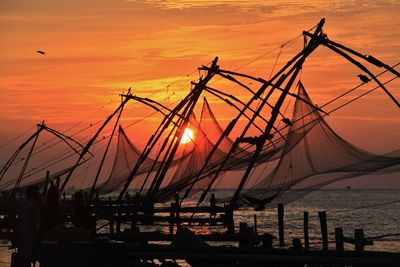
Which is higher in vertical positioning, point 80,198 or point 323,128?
point 323,128

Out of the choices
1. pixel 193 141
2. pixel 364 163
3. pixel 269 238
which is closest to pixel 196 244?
pixel 269 238

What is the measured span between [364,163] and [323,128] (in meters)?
3.84

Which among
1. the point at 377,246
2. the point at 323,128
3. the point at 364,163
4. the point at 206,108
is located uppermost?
the point at 206,108

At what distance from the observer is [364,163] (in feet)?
55.8

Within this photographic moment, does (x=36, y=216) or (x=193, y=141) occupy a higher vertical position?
(x=193, y=141)

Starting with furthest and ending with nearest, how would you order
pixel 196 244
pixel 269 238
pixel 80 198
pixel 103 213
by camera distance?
pixel 103 213, pixel 80 198, pixel 269 238, pixel 196 244

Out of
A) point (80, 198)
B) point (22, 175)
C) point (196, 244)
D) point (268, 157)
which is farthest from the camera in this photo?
point (22, 175)

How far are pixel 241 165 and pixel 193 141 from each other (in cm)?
853

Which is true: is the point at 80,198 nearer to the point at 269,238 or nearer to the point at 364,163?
the point at 269,238

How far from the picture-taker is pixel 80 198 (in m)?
14.9

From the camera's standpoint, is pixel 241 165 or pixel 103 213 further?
Answer: pixel 241 165

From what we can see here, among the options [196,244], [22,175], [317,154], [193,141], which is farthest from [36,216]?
[22,175]

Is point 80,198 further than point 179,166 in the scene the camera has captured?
No

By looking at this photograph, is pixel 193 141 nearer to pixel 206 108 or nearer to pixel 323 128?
pixel 206 108
